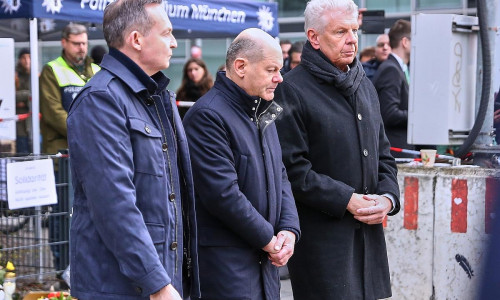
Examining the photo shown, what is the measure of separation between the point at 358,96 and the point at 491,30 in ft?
7.28

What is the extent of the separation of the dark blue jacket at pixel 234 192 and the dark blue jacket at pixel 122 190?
1.90 ft

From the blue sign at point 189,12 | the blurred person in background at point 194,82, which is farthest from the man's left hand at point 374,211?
the blurred person in background at point 194,82

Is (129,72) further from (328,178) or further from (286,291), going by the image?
(286,291)

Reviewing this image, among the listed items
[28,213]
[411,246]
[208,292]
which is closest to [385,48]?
[411,246]

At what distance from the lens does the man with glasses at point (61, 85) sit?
28.6ft

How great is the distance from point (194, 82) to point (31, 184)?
532 centimetres

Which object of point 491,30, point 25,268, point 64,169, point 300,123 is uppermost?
point 491,30

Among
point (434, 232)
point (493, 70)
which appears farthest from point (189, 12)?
point (434, 232)

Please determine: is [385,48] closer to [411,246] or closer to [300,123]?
[411,246]

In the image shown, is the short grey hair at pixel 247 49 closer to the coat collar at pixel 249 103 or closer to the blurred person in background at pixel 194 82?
the coat collar at pixel 249 103

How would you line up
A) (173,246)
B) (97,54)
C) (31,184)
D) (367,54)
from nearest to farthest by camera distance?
(173,246), (31,184), (97,54), (367,54)

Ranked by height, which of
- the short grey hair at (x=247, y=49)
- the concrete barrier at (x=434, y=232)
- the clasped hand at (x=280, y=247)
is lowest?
the concrete barrier at (x=434, y=232)

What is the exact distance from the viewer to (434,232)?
22.5 feet

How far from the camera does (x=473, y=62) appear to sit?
7367mm
